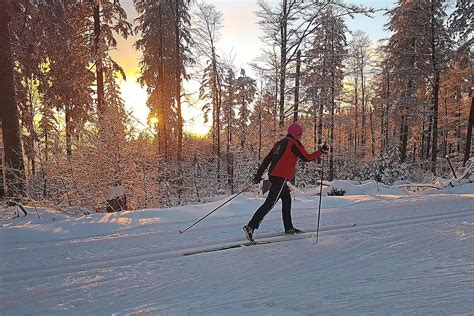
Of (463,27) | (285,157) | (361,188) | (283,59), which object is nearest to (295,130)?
(285,157)

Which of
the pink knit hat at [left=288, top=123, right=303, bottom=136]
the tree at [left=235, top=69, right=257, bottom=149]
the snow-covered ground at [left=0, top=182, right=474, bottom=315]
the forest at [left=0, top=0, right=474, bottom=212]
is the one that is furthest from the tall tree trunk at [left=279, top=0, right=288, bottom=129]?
the tree at [left=235, top=69, right=257, bottom=149]

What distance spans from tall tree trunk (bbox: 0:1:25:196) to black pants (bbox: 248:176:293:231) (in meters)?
6.54

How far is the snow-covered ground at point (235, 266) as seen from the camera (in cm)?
343

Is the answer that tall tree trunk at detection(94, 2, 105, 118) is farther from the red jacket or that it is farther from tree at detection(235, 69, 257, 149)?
tree at detection(235, 69, 257, 149)

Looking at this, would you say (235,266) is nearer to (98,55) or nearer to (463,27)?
(98,55)

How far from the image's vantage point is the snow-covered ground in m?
3.43

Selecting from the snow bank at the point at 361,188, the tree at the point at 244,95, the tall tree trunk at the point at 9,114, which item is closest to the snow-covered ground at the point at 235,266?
the tall tree trunk at the point at 9,114

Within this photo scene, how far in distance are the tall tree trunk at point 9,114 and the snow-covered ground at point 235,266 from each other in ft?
8.01

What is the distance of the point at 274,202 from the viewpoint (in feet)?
19.6

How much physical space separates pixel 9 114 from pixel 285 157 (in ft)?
25.5

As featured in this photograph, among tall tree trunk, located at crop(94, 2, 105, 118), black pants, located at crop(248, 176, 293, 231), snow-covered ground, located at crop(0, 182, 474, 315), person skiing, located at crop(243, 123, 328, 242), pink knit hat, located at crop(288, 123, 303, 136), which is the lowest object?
snow-covered ground, located at crop(0, 182, 474, 315)

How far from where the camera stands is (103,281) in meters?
4.15

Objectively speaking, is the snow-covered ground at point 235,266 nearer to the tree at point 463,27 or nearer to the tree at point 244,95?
the tree at point 463,27

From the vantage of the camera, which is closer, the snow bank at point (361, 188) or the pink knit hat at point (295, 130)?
the pink knit hat at point (295, 130)
